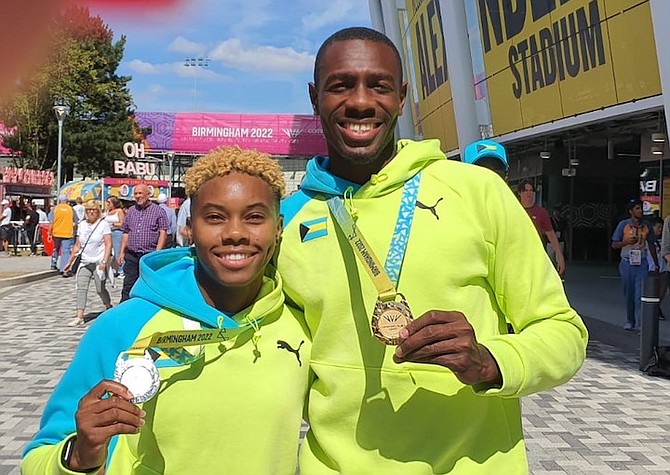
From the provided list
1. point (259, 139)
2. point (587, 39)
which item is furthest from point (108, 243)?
point (259, 139)

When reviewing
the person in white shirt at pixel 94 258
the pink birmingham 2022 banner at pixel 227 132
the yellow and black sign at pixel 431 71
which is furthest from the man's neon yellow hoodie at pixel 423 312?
the pink birmingham 2022 banner at pixel 227 132

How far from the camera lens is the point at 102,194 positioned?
97.1ft

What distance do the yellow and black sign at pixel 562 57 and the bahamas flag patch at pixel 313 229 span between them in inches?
339

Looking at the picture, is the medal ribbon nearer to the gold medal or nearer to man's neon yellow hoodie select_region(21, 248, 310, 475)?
the gold medal

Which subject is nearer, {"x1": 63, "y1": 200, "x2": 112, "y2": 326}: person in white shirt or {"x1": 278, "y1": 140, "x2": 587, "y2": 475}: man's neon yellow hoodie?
{"x1": 278, "y1": 140, "x2": 587, "y2": 475}: man's neon yellow hoodie

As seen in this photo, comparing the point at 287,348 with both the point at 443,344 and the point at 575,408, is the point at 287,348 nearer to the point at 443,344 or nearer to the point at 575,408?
the point at 443,344

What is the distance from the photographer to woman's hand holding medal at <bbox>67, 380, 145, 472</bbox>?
1.50m

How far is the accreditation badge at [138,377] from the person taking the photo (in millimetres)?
1570

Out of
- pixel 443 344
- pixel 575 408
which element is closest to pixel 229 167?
pixel 443 344

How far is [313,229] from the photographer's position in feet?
6.39

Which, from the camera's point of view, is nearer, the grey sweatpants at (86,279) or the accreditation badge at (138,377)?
the accreditation badge at (138,377)

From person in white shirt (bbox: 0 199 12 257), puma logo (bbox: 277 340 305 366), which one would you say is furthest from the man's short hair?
person in white shirt (bbox: 0 199 12 257)

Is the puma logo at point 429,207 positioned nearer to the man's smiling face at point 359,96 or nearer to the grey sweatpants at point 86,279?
the man's smiling face at point 359,96

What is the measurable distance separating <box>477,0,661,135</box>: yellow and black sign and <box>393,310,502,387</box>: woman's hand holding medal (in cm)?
886
